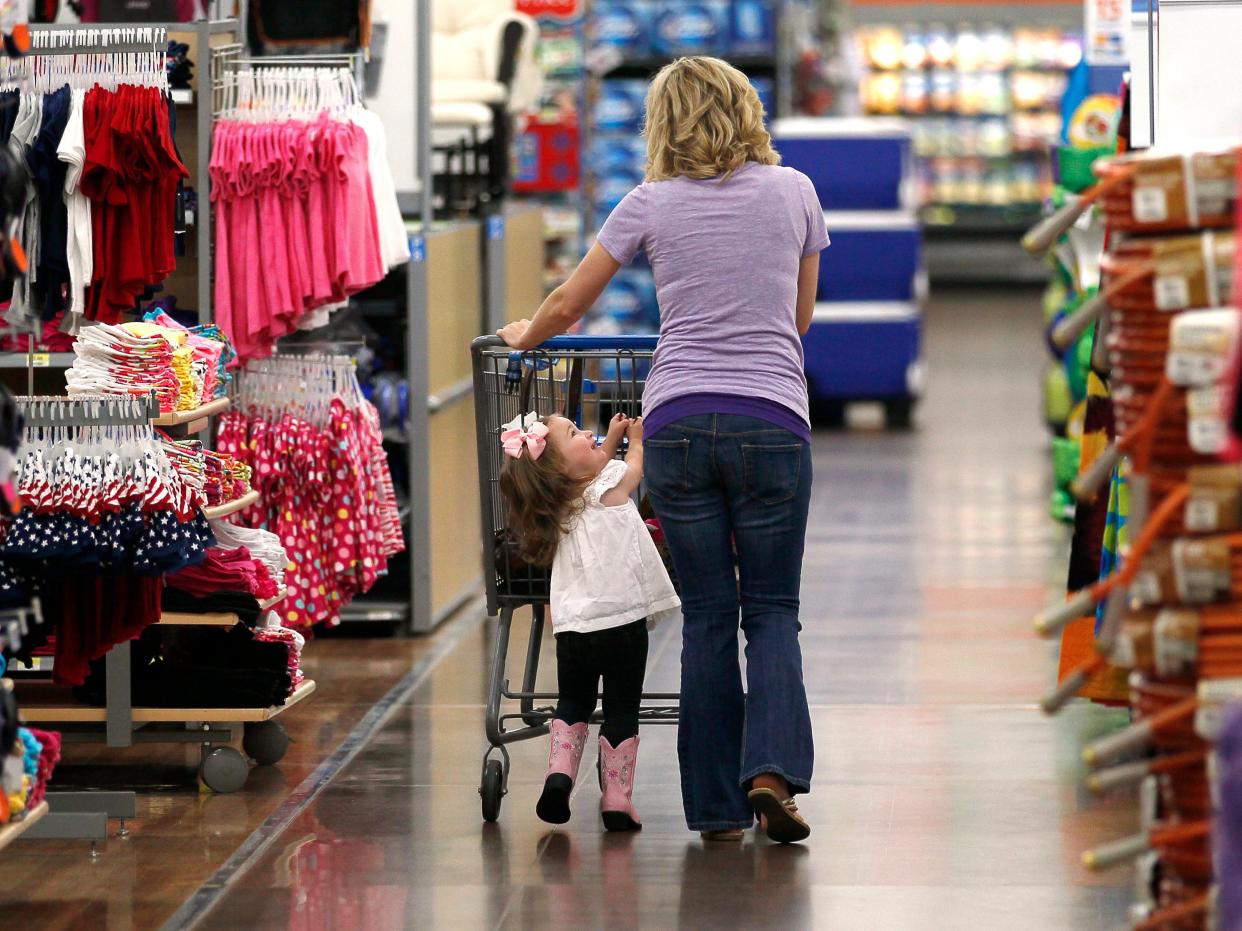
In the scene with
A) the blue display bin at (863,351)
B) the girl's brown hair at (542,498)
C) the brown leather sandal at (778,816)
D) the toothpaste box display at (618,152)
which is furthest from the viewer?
the toothpaste box display at (618,152)

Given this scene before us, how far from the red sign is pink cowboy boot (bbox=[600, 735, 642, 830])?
771 cm

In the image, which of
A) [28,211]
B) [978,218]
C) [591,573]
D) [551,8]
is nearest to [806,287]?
[591,573]

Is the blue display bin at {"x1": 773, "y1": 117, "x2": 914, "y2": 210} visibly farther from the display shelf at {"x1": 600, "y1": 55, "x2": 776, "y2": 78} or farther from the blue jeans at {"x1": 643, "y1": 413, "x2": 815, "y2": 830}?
the blue jeans at {"x1": 643, "y1": 413, "x2": 815, "y2": 830}

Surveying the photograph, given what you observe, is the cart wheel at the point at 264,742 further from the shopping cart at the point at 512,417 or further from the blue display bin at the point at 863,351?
the blue display bin at the point at 863,351

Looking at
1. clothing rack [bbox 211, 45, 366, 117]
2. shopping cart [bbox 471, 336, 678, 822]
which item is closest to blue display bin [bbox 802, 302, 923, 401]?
clothing rack [bbox 211, 45, 366, 117]

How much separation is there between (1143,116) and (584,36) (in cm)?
724

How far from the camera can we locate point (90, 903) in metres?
4.14

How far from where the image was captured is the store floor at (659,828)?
4082 mm

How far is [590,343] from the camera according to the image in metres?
4.73

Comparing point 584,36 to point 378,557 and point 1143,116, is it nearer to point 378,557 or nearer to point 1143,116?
point 378,557

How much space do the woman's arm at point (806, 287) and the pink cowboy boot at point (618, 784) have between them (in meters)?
→ 1.02

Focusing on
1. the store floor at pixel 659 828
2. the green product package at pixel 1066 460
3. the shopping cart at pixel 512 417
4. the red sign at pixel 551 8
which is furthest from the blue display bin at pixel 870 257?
the shopping cart at pixel 512 417

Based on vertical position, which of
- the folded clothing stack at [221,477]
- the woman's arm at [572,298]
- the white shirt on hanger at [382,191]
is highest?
the white shirt on hanger at [382,191]

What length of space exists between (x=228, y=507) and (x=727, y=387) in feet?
4.91
